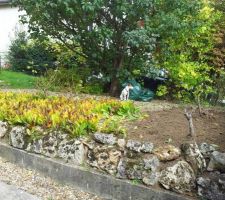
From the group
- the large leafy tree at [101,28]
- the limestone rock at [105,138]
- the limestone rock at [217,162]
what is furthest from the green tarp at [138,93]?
the limestone rock at [217,162]

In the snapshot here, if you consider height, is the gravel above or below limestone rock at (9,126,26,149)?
below

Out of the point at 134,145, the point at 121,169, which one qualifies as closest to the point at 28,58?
the point at 134,145

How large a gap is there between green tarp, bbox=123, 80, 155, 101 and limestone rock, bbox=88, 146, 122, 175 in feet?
16.2

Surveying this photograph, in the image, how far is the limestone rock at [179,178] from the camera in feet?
13.7

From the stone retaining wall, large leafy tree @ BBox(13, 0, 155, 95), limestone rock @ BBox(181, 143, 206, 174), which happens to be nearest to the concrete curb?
the stone retaining wall

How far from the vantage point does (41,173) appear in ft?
17.6

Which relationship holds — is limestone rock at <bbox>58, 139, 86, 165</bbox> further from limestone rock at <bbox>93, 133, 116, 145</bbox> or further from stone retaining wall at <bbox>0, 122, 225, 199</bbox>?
limestone rock at <bbox>93, 133, 116, 145</bbox>

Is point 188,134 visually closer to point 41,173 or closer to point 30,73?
point 41,173

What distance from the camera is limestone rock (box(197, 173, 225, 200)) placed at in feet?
13.0

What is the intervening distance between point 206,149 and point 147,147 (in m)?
0.66

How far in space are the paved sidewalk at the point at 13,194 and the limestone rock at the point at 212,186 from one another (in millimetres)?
1837

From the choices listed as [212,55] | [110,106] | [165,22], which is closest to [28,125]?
[110,106]

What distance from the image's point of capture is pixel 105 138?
4984mm

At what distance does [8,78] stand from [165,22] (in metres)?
7.05
